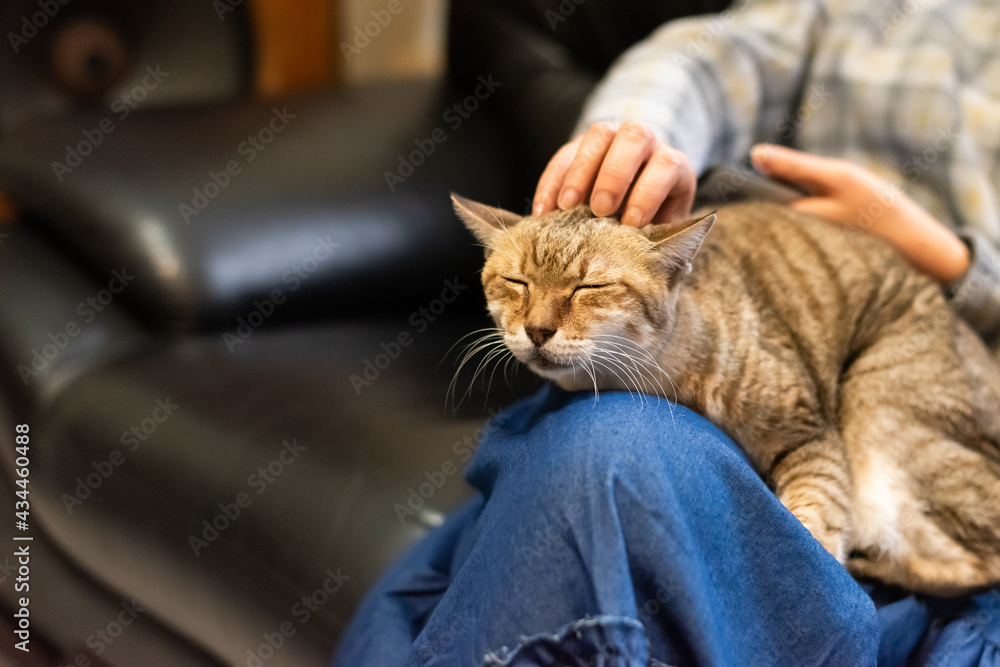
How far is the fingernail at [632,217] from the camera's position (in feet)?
3.05

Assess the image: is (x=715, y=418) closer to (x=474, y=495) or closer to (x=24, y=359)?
(x=474, y=495)

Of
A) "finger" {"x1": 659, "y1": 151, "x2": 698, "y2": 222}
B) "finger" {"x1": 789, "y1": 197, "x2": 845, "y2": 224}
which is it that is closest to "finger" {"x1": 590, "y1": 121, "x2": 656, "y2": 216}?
"finger" {"x1": 659, "y1": 151, "x2": 698, "y2": 222}

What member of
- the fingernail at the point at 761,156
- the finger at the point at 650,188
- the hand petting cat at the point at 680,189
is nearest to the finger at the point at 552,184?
the hand petting cat at the point at 680,189

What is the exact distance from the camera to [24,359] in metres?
1.24

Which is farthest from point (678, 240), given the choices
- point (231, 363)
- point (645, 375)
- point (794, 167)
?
point (231, 363)

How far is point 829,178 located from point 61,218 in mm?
1475

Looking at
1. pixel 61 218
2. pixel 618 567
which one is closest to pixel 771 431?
pixel 618 567

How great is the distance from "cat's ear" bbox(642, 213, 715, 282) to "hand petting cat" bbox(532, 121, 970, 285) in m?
0.05

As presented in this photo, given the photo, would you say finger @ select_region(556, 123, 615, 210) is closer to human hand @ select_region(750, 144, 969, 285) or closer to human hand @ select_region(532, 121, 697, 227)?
human hand @ select_region(532, 121, 697, 227)

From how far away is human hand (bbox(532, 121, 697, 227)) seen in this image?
924 millimetres

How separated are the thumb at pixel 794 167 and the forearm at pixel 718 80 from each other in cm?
15

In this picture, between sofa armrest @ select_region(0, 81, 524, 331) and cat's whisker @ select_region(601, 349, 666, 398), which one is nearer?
cat's whisker @ select_region(601, 349, 666, 398)

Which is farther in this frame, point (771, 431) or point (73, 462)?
point (73, 462)

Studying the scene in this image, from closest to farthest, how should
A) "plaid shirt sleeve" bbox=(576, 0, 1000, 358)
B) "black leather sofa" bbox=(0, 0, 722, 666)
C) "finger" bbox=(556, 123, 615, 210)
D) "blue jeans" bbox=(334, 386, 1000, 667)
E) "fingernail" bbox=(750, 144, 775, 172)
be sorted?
"blue jeans" bbox=(334, 386, 1000, 667) → "finger" bbox=(556, 123, 615, 210) → "black leather sofa" bbox=(0, 0, 722, 666) → "fingernail" bbox=(750, 144, 775, 172) → "plaid shirt sleeve" bbox=(576, 0, 1000, 358)
